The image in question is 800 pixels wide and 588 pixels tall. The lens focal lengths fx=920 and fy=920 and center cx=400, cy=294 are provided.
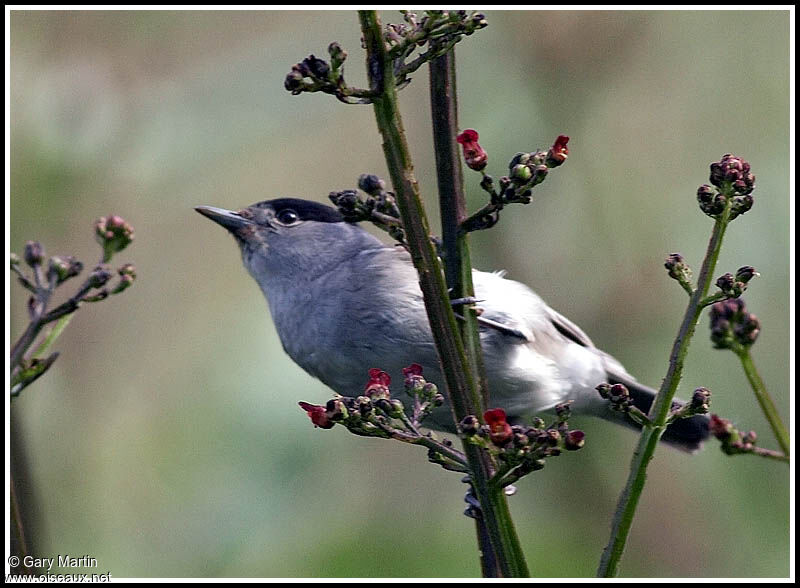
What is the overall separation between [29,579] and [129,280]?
2.60 ft

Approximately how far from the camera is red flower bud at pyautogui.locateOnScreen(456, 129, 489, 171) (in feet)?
6.77

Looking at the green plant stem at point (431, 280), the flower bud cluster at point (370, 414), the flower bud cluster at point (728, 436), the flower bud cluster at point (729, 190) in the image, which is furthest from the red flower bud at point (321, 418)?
the flower bud cluster at point (728, 436)

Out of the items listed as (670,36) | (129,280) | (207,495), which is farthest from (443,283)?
(670,36)

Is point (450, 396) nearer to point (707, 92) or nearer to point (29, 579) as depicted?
point (29, 579)

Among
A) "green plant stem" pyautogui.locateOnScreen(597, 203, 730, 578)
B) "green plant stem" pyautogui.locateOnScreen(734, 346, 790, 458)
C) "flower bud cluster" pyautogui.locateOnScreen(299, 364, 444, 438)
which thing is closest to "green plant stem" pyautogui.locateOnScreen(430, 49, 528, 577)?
"flower bud cluster" pyautogui.locateOnScreen(299, 364, 444, 438)

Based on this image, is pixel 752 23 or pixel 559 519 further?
pixel 752 23

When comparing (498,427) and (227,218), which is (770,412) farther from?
(227,218)

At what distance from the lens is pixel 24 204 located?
366 cm

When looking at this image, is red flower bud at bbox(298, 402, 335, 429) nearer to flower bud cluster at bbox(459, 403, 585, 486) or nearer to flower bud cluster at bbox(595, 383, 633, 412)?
flower bud cluster at bbox(459, 403, 585, 486)

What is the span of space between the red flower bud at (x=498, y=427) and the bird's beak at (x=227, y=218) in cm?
269

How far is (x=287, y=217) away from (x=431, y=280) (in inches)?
112

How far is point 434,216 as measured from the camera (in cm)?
479

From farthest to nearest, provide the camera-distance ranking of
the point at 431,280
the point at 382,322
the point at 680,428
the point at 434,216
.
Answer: the point at 434,216
the point at 680,428
the point at 382,322
the point at 431,280

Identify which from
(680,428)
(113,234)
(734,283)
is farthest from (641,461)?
(680,428)
